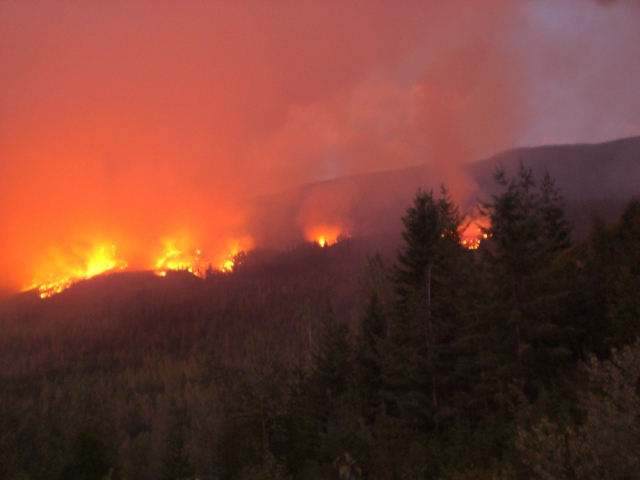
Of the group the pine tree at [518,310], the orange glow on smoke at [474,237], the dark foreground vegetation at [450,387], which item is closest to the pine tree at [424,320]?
→ the dark foreground vegetation at [450,387]

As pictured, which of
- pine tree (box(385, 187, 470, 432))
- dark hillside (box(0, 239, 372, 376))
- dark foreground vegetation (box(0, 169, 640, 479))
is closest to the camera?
dark foreground vegetation (box(0, 169, 640, 479))

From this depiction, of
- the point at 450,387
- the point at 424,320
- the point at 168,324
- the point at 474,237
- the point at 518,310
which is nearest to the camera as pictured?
the point at 518,310

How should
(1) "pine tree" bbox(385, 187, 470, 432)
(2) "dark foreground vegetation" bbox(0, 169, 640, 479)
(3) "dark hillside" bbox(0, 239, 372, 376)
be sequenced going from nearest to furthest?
1. (2) "dark foreground vegetation" bbox(0, 169, 640, 479)
2. (1) "pine tree" bbox(385, 187, 470, 432)
3. (3) "dark hillside" bbox(0, 239, 372, 376)

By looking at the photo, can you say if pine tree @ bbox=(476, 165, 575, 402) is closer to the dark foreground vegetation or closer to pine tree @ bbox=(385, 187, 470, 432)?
the dark foreground vegetation

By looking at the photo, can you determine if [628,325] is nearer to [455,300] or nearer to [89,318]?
[455,300]

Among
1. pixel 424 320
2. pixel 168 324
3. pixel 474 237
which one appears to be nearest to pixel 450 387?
pixel 424 320

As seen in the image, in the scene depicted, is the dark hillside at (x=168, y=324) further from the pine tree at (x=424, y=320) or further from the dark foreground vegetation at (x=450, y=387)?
the pine tree at (x=424, y=320)

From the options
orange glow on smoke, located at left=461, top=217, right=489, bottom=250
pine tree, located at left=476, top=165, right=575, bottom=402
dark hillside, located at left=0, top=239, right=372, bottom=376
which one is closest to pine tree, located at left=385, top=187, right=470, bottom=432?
orange glow on smoke, located at left=461, top=217, right=489, bottom=250

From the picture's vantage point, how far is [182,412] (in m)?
74.1

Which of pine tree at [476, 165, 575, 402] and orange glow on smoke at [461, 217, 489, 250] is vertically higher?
orange glow on smoke at [461, 217, 489, 250]

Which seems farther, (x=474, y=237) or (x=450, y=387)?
(x=474, y=237)

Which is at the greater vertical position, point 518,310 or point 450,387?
point 518,310

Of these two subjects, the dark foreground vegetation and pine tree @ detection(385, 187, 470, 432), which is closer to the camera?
the dark foreground vegetation

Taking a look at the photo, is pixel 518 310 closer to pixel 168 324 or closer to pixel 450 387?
pixel 450 387
